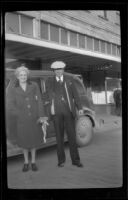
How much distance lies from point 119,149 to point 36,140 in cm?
104

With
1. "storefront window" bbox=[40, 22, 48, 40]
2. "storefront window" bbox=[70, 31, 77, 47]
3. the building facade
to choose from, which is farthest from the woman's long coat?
"storefront window" bbox=[70, 31, 77, 47]

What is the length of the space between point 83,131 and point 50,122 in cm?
47

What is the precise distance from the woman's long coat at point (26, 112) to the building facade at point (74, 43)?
1.05 feet

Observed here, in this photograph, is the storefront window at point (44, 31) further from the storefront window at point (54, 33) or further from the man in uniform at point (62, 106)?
the man in uniform at point (62, 106)

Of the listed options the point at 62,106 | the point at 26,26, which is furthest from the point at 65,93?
the point at 26,26

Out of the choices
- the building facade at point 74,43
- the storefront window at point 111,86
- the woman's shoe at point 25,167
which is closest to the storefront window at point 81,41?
the building facade at point 74,43

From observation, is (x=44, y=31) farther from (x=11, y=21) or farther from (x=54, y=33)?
(x=11, y=21)

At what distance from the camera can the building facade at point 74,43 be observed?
3428 millimetres

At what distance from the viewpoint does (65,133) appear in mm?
3594

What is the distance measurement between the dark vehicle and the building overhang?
18cm

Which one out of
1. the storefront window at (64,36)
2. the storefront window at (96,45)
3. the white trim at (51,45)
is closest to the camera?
the white trim at (51,45)

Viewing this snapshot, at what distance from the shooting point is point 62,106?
356cm
